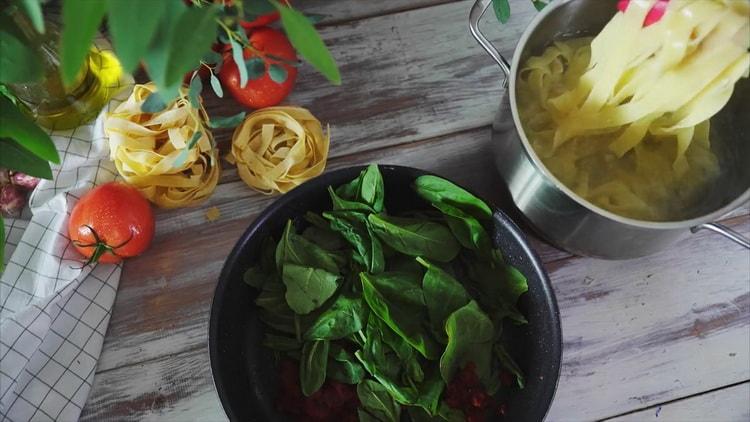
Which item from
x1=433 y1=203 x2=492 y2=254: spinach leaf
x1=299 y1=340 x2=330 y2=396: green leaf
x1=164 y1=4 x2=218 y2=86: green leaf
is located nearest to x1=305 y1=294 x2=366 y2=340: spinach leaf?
x1=299 y1=340 x2=330 y2=396: green leaf

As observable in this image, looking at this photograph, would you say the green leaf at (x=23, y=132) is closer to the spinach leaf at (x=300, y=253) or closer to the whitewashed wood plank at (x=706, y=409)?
the spinach leaf at (x=300, y=253)

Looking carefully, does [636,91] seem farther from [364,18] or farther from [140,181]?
[140,181]

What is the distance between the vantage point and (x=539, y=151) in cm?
66

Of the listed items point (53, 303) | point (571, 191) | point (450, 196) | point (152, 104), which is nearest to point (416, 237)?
point (450, 196)

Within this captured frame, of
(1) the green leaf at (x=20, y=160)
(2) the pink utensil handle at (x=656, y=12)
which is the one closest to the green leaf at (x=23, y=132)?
(1) the green leaf at (x=20, y=160)

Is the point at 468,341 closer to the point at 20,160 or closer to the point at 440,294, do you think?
the point at 440,294

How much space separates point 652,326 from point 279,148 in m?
0.46

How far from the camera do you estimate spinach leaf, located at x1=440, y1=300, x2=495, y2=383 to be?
24.2 inches

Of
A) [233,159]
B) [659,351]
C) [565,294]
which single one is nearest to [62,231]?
[233,159]

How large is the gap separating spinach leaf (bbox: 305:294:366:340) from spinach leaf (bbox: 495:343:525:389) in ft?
0.48

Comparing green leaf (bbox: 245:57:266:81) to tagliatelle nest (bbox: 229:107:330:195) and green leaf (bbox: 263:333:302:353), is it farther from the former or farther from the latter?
green leaf (bbox: 263:333:302:353)

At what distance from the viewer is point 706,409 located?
728mm

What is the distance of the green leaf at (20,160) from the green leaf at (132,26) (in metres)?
0.18

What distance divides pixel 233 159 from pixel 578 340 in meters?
0.44
